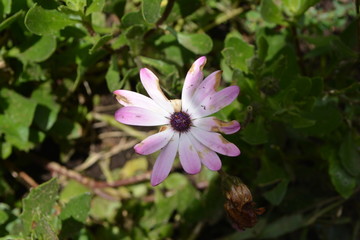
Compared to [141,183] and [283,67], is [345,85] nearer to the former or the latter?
[283,67]

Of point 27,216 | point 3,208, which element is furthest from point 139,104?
point 3,208

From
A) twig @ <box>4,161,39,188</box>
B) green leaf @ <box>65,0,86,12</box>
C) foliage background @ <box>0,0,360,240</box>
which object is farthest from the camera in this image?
twig @ <box>4,161,39,188</box>

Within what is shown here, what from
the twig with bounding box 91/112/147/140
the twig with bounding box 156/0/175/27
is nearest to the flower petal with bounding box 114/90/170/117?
the twig with bounding box 156/0/175/27

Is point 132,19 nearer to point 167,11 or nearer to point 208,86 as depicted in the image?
point 167,11

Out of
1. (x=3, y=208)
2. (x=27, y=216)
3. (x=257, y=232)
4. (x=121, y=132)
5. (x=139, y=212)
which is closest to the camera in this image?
(x=27, y=216)

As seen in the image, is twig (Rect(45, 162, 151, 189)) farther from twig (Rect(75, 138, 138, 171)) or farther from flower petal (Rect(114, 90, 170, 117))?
flower petal (Rect(114, 90, 170, 117))

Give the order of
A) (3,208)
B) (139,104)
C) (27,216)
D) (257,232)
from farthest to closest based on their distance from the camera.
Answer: (257,232) < (3,208) < (27,216) < (139,104)

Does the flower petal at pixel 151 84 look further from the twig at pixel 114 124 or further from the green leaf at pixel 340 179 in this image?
the twig at pixel 114 124

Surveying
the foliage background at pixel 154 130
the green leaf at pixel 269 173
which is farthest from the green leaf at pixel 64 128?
the green leaf at pixel 269 173
